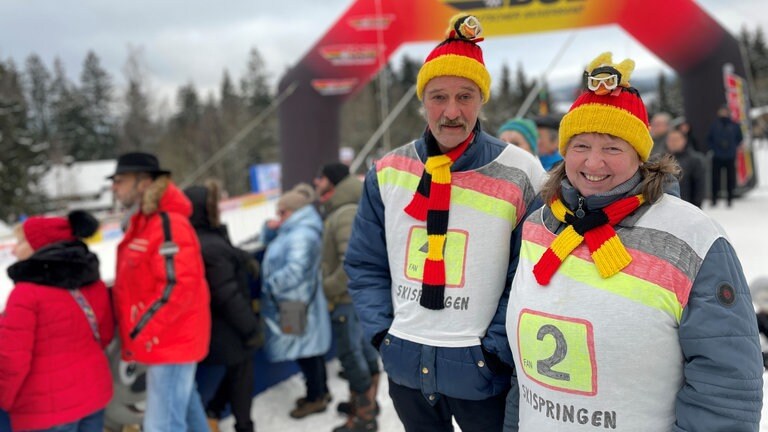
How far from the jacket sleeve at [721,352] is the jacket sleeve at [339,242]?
8.44 ft

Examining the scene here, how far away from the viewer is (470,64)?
170cm

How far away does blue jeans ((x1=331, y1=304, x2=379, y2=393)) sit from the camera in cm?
362

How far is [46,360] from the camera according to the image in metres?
2.35

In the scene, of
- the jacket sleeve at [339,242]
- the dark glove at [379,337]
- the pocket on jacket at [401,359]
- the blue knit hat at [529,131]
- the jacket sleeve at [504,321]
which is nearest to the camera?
the jacket sleeve at [504,321]

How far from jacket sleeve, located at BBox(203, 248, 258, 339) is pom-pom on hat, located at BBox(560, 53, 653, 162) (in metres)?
2.27

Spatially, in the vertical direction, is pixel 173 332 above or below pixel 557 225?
below

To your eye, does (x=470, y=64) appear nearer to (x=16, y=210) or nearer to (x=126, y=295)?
(x=126, y=295)

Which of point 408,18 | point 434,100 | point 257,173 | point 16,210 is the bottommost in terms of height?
point 16,210

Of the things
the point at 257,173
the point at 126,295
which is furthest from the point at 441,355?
the point at 257,173

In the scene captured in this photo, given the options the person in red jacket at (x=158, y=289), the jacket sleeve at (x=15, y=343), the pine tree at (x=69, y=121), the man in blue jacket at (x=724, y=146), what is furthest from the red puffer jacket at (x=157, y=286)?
the pine tree at (x=69, y=121)

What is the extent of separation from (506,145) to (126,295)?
6.50ft

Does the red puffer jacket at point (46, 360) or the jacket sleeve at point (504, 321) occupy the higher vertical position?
the jacket sleeve at point (504, 321)

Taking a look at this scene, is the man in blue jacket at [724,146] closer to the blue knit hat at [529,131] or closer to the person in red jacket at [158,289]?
the blue knit hat at [529,131]

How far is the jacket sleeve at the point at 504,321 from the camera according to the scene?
163cm
